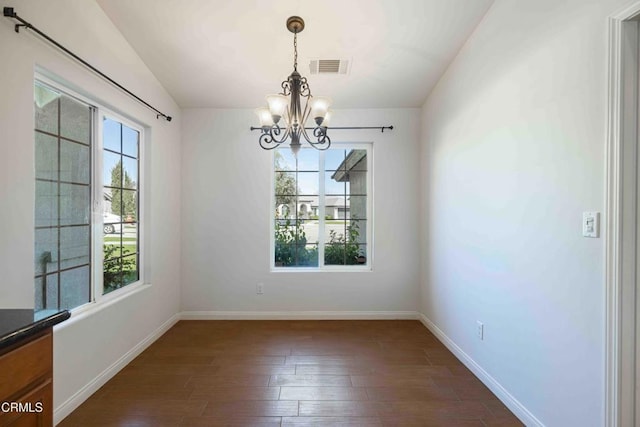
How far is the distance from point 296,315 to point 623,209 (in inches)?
124

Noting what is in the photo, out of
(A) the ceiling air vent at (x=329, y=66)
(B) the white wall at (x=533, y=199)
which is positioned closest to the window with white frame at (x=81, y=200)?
(A) the ceiling air vent at (x=329, y=66)

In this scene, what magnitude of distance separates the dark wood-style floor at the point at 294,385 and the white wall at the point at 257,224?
51cm

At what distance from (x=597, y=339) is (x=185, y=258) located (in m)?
3.76

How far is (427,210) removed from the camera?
349cm

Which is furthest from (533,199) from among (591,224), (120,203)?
(120,203)

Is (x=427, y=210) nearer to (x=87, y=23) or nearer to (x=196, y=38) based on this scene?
(x=196, y=38)

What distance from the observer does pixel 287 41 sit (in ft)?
8.59

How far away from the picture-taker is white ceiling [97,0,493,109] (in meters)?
2.30

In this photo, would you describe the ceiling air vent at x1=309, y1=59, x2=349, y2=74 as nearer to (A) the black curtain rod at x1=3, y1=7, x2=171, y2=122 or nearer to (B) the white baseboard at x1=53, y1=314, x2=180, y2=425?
(A) the black curtain rod at x1=3, y1=7, x2=171, y2=122

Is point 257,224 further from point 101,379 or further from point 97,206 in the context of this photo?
point 101,379

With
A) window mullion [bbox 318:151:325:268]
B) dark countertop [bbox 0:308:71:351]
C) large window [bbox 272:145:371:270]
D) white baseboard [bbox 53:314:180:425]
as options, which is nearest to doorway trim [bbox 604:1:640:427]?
dark countertop [bbox 0:308:71:351]

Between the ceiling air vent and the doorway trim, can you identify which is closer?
the doorway trim

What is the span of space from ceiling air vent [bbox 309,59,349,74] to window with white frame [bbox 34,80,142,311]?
185cm

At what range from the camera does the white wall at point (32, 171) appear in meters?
1.62
